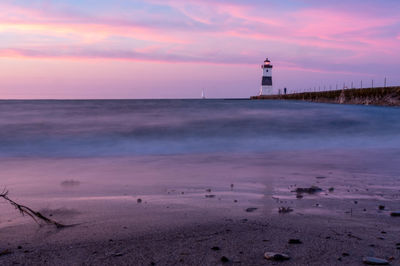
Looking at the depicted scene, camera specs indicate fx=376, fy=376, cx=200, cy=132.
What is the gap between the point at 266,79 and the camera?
9888cm

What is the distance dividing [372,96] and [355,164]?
52.4 m

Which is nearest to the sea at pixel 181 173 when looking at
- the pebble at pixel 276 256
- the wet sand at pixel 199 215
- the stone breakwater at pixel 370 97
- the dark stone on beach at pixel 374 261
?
the wet sand at pixel 199 215

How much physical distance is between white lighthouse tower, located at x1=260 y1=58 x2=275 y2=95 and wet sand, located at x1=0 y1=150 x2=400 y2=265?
295 ft

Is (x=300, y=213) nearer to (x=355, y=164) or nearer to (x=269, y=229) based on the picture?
(x=269, y=229)

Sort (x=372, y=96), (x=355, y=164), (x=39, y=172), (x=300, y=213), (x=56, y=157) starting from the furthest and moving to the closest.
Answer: (x=372, y=96)
(x=56, y=157)
(x=355, y=164)
(x=39, y=172)
(x=300, y=213)

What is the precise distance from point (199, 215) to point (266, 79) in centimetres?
9737

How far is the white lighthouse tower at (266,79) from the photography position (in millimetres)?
95300

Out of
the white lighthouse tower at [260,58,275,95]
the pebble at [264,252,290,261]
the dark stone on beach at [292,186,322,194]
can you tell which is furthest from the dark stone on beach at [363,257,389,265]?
the white lighthouse tower at [260,58,275,95]

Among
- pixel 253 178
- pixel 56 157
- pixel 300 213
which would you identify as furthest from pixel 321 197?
pixel 56 157

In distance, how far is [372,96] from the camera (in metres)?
55.4

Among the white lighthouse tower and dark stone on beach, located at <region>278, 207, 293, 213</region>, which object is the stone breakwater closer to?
the white lighthouse tower

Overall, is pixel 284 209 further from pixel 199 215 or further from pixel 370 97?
pixel 370 97

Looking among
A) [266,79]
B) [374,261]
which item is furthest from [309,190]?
[266,79]

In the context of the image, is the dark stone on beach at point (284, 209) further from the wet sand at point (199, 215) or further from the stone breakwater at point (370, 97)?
the stone breakwater at point (370, 97)
